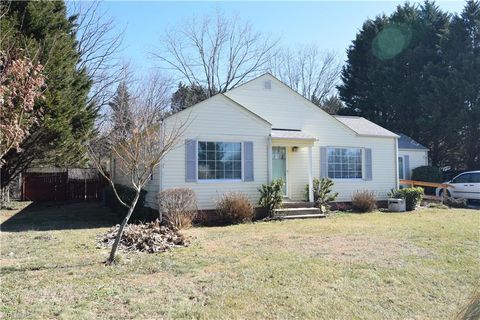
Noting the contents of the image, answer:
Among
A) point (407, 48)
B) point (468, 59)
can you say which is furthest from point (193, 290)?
point (407, 48)

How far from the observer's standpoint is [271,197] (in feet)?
43.0

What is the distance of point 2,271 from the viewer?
6125 mm

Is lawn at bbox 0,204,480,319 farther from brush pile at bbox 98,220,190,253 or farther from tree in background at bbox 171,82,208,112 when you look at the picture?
tree in background at bbox 171,82,208,112

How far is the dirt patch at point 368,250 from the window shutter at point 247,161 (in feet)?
15.0

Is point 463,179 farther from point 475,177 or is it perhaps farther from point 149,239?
point 149,239

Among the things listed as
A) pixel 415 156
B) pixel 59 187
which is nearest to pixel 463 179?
pixel 415 156

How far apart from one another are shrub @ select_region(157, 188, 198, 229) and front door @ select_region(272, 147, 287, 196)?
4202 mm

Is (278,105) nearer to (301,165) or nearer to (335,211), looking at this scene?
(301,165)

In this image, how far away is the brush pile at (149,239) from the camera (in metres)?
8.02

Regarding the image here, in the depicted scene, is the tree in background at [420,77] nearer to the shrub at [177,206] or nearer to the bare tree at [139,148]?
the shrub at [177,206]

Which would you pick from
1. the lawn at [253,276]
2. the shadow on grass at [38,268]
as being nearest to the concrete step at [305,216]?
the lawn at [253,276]

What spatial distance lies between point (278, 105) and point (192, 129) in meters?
4.50

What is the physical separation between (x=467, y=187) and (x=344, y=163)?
6.47 m

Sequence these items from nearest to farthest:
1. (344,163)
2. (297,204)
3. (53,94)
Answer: (53,94) < (297,204) < (344,163)
